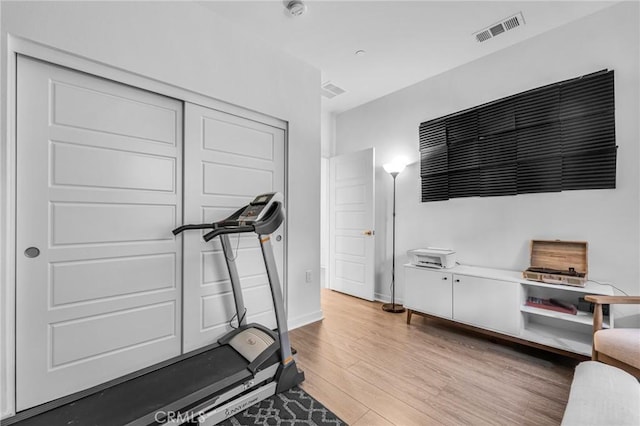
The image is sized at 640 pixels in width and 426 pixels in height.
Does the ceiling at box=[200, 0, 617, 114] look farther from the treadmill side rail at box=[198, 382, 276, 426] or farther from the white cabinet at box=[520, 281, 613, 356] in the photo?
the treadmill side rail at box=[198, 382, 276, 426]

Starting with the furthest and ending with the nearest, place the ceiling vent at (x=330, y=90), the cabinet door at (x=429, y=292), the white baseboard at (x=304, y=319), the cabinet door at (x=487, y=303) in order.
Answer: the ceiling vent at (x=330, y=90), the white baseboard at (x=304, y=319), the cabinet door at (x=429, y=292), the cabinet door at (x=487, y=303)

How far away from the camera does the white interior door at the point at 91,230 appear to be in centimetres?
169

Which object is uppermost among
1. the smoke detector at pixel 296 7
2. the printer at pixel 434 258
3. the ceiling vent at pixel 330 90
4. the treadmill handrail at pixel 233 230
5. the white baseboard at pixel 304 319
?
the smoke detector at pixel 296 7

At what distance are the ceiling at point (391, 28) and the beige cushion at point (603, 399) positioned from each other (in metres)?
2.65

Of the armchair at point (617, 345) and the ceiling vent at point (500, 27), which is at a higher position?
the ceiling vent at point (500, 27)

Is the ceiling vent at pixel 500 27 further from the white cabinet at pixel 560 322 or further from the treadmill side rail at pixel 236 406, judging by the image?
the treadmill side rail at pixel 236 406

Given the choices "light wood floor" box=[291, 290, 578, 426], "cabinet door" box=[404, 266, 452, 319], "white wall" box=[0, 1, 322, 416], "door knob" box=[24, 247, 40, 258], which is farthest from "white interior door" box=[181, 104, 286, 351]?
"cabinet door" box=[404, 266, 452, 319]

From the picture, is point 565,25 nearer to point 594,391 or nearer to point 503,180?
point 503,180

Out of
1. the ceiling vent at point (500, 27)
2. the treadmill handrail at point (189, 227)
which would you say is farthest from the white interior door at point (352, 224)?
the treadmill handrail at point (189, 227)

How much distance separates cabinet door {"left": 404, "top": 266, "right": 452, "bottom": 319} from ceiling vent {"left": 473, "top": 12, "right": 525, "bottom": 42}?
233cm

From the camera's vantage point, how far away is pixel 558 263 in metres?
2.51

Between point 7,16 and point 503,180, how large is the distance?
393 centimetres

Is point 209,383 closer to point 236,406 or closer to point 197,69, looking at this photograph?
point 236,406

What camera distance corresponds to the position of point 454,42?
9.14ft
